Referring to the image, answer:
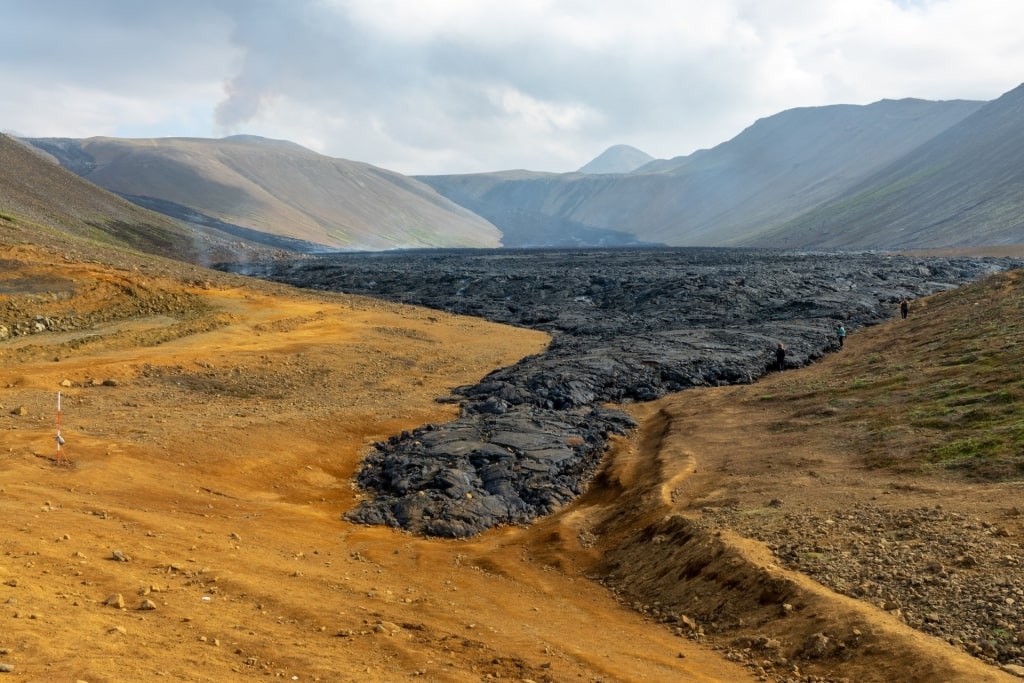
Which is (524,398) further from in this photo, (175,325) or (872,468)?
(175,325)

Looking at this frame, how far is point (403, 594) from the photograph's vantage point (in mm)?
12039

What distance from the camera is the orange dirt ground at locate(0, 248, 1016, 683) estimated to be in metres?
8.37

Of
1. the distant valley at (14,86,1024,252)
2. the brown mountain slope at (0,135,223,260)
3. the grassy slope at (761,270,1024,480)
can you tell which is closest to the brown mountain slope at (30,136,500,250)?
the distant valley at (14,86,1024,252)

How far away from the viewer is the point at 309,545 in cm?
1406

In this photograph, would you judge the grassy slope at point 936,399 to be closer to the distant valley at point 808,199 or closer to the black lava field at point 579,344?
the black lava field at point 579,344

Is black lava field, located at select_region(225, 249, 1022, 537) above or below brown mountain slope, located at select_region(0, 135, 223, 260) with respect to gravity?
below

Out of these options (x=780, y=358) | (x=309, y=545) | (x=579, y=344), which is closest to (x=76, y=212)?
(x=579, y=344)

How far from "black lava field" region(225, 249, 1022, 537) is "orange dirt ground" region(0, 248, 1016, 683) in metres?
1.20

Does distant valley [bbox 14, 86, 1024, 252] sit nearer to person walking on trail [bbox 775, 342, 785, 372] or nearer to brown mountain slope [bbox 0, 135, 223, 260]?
brown mountain slope [bbox 0, 135, 223, 260]

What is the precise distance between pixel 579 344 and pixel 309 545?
26687 millimetres

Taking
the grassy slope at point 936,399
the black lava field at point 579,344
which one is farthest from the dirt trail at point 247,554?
the grassy slope at point 936,399

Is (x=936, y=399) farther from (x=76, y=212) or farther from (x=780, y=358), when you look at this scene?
(x=76, y=212)

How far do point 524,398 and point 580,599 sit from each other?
14.4 metres

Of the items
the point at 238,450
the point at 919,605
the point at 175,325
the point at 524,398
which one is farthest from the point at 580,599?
the point at 175,325
